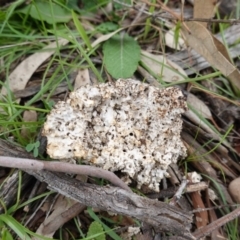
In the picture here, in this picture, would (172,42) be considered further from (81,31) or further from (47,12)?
(47,12)

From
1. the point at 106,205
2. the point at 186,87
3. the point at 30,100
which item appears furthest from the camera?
the point at 186,87

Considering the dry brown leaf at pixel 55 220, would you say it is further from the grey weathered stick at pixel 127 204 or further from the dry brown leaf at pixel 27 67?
the dry brown leaf at pixel 27 67

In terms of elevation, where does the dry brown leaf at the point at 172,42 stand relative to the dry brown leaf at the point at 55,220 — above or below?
above

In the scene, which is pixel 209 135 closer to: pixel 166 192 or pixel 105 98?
pixel 166 192

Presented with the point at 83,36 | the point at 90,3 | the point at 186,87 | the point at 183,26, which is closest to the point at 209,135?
the point at 186,87

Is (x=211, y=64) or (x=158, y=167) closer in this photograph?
(x=158, y=167)

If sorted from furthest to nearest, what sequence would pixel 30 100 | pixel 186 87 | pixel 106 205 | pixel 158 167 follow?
1. pixel 186 87
2. pixel 30 100
3. pixel 158 167
4. pixel 106 205

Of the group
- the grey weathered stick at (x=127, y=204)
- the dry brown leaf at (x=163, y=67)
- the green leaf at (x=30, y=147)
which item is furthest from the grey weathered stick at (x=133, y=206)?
the dry brown leaf at (x=163, y=67)

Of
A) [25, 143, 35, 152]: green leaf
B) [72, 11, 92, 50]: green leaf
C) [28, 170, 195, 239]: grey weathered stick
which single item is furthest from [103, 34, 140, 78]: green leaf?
[28, 170, 195, 239]: grey weathered stick
